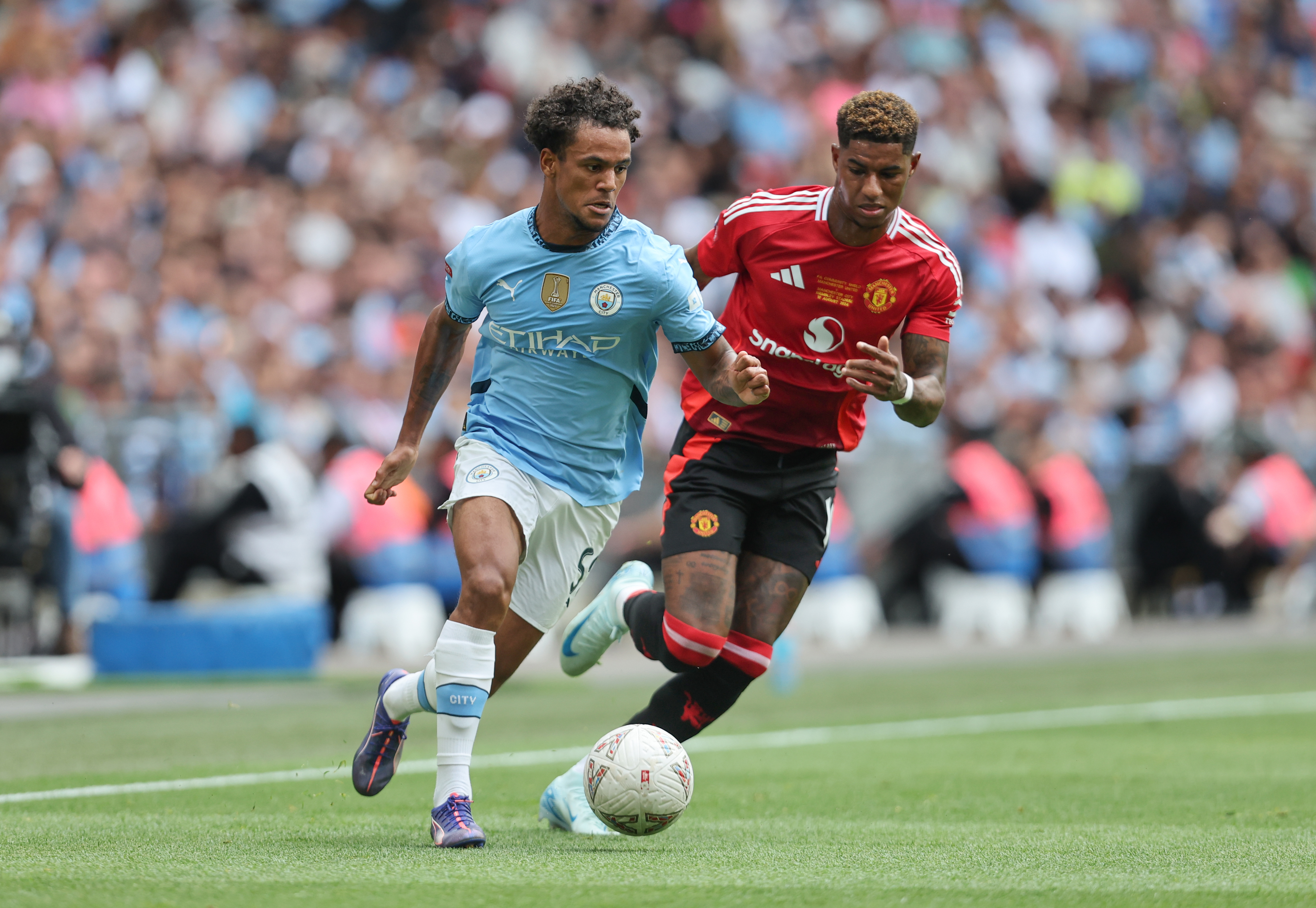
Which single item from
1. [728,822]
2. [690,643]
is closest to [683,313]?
[690,643]

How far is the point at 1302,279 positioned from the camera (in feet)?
80.8

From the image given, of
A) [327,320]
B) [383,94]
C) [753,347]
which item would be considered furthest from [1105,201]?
[753,347]

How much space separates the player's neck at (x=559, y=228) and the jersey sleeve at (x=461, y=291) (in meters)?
0.29

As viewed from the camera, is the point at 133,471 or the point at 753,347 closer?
the point at 753,347

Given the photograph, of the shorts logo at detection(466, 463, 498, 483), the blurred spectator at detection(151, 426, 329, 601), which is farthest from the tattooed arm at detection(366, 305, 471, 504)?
the blurred spectator at detection(151, 426, 329, 601)

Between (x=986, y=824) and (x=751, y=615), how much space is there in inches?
46.1

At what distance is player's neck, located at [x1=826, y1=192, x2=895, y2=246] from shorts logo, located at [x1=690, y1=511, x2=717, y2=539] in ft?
3.82

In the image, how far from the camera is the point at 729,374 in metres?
6.21

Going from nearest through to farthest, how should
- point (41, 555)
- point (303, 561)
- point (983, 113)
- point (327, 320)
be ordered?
point (41, 555)
point (303, 561)
point (327, 320)
point (983, 113)

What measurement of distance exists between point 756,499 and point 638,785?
145 cm

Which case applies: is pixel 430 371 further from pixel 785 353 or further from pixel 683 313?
pixel 785 353

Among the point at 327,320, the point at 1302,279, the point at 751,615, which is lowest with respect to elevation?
the point at 751,615

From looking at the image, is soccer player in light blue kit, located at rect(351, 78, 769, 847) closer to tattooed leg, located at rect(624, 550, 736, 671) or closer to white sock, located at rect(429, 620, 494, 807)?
white sock, located at rect(429, 620, 494, 807)

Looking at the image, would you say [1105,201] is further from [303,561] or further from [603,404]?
[603,404]
